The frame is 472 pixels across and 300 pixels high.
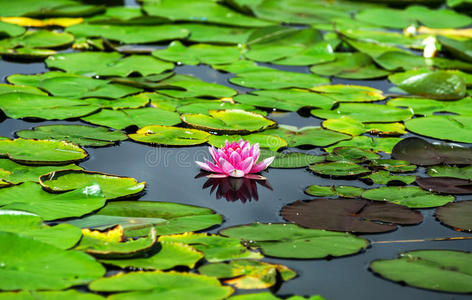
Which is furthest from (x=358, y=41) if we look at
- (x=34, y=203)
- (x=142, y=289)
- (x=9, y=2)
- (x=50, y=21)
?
(x=142, y=289)

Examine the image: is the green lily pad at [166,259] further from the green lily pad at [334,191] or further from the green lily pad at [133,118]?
the green lily pad at [133,118]

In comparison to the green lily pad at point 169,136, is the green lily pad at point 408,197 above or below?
below

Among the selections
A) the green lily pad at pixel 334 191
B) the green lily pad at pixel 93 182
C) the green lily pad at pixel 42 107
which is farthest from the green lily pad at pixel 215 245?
the green lily pad at pixel 42 107

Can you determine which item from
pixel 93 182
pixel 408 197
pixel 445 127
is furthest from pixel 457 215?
pixel 93 182

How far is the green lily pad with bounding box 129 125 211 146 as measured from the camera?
3.48 metres

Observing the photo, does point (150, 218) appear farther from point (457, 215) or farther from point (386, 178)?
point (457, 215)

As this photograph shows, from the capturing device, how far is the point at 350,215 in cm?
276

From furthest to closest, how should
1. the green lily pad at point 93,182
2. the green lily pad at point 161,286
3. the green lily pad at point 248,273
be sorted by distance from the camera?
1. the green lily pad at point 93,182
2. the green lily pad at point 248,273
3. the green lily pad at point 161,286

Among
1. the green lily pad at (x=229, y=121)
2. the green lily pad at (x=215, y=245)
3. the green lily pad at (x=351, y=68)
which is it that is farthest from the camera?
the green lily pad at (x=351, y=68)

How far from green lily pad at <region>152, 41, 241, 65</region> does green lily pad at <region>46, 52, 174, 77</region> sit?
151mm

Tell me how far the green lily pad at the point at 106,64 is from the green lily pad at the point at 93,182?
5.14ft

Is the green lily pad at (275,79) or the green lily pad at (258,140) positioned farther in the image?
the green lily pad at (275,79)

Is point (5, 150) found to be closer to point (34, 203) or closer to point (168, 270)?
point (34, 203)

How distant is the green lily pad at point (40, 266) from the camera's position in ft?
6.89
